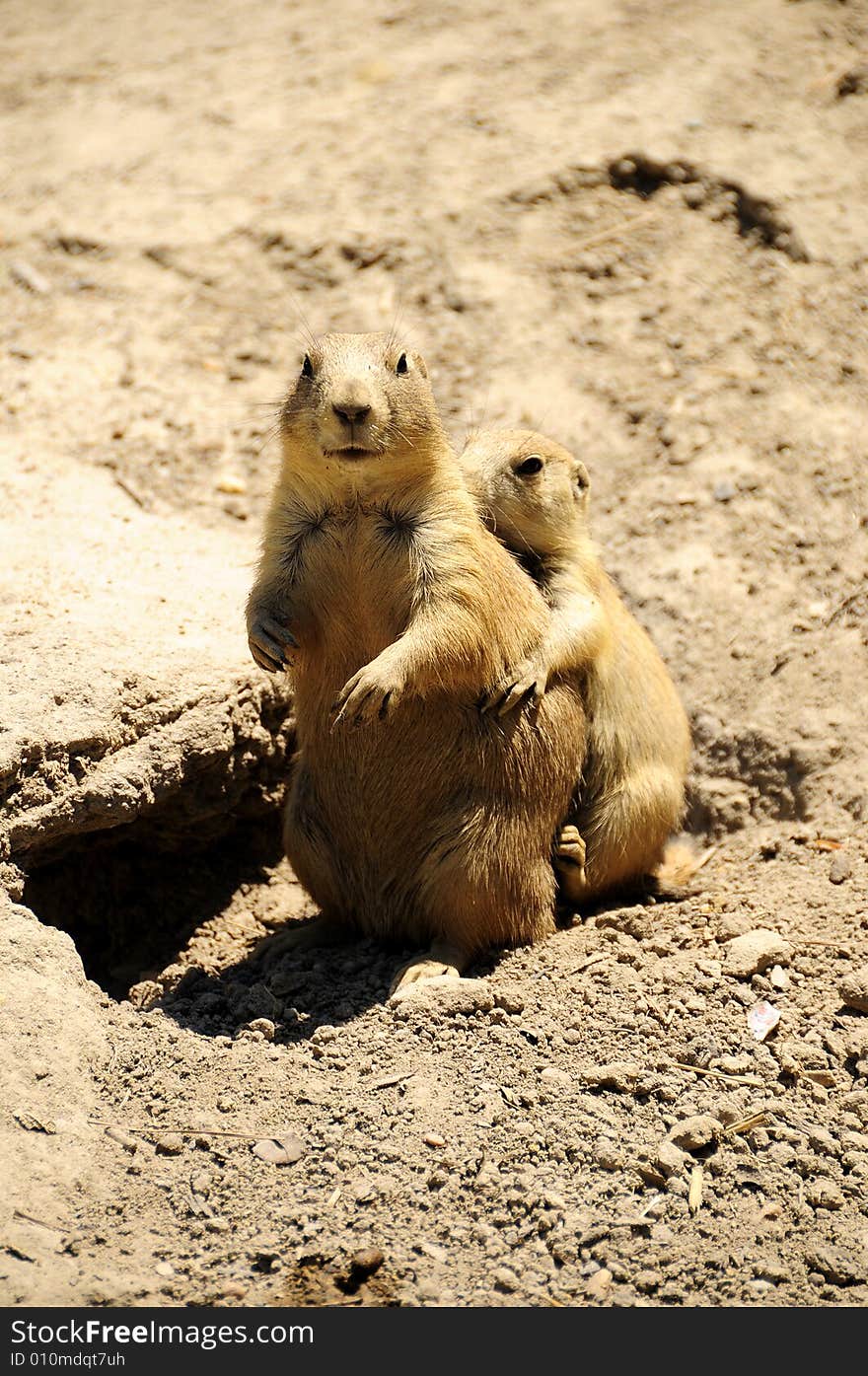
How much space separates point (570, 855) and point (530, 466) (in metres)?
1.48

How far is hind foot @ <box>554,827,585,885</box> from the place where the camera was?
5.00 meters

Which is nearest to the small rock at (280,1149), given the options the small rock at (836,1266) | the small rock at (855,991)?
the small rock at (836,1266)

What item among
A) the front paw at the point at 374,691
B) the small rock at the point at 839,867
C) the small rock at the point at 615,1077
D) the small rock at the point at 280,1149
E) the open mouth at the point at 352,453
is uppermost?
the open mouth at the point at 352,453

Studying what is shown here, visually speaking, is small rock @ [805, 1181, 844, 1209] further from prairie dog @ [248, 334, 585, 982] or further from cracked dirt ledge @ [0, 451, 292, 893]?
cracked dirt ledge @ [0, 451, 292, 893]

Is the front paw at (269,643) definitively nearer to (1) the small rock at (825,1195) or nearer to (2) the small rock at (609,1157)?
(2) the small rock at (609,1157)

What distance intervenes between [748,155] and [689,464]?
219cm

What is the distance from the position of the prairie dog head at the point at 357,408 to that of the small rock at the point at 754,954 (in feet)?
6.54

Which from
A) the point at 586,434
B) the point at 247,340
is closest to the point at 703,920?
the point at 586,434

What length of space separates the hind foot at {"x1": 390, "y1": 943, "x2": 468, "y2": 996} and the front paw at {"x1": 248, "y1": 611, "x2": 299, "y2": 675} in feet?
3.71

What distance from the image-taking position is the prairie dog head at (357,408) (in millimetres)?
4238

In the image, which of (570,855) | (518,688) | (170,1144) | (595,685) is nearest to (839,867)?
(570,855)

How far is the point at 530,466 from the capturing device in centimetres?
508

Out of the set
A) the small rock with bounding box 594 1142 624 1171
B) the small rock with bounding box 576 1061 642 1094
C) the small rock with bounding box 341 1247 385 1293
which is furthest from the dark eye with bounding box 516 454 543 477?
the small rock with bounding box 341 1247 385 1293
